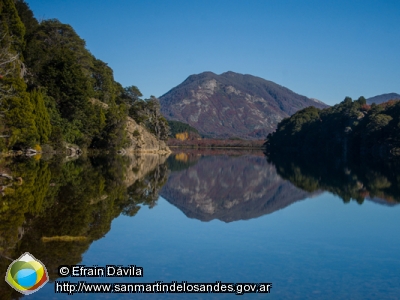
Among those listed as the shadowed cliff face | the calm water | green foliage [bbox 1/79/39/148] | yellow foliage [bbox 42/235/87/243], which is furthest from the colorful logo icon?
green foliage [bbox 1/79/39/148]

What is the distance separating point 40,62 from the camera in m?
57.0

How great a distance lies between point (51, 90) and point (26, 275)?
5291 cm

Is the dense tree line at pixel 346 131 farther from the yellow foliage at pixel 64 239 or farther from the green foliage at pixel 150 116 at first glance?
the yellow foliage at pixel 64 239

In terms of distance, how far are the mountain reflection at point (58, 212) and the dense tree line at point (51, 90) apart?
50.4 feet

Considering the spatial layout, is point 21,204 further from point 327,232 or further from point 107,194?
point 327,232

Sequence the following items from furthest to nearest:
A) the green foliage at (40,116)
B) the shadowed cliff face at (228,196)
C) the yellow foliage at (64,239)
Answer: the green foliage at (40,116), the shadowed cliff face at (228,196), the yellow foliage at (64,239)

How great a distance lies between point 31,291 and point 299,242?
743 centimetres

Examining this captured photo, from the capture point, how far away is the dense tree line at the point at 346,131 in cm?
8950

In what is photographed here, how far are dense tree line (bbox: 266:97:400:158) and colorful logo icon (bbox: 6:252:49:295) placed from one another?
85.4 meters

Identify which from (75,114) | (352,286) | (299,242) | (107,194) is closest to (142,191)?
(107,194)

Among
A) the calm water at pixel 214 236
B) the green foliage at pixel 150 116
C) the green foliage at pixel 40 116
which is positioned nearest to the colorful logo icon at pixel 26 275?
the calm water at pixel 214 236

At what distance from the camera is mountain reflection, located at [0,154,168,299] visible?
974 centimetres

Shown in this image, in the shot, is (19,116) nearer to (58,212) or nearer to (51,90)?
(51,90)

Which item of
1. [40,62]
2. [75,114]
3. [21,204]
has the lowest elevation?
[21,204]
